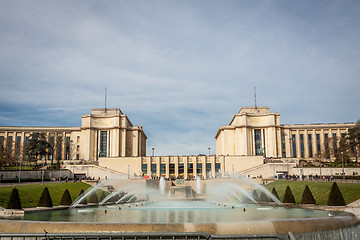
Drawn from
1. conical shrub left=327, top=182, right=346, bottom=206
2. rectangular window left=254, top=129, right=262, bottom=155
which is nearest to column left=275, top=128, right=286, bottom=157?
rectangular window left=254, top=129, right=262, bottom=155

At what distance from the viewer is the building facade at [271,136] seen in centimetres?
11088

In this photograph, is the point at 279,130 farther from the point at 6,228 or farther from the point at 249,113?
the point at 6,228

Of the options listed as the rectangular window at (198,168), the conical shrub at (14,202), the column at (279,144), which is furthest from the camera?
the column at (279,144)

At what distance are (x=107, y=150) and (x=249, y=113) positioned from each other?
1967 inches

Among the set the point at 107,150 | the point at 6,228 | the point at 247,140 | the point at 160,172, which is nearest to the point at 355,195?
the point at 6,228

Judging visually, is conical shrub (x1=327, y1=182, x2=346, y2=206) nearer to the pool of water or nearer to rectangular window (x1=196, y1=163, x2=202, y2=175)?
the pool of water

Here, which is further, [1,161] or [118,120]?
[118,120]

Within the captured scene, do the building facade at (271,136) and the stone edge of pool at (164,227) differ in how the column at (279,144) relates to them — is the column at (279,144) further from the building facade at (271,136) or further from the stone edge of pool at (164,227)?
the stone edge of pool at (164,227)

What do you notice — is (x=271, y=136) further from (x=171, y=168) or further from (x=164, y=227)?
(x=164, y=227)

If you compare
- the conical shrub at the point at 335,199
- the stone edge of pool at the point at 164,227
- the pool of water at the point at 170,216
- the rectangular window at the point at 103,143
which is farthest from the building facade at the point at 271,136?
the stone edge of pool at the point at 164,227

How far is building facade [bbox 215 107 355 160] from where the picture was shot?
111 metres

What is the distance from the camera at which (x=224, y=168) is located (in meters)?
95.2

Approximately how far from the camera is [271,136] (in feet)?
364

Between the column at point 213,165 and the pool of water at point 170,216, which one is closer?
the pool of water at point 170,216
